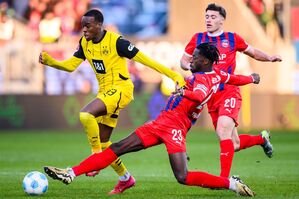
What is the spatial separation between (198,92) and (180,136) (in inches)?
21.6

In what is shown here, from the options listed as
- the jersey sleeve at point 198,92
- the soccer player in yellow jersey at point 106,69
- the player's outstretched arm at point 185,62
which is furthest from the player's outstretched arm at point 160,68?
the player's outstretched arm at point 185,62

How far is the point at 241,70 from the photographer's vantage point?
31.4 meters

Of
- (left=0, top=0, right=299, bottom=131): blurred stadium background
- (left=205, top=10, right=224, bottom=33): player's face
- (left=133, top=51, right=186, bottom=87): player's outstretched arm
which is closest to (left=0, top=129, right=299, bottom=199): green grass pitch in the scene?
(left=133, top=51, right=186, bottom=87): player's outstretched arm

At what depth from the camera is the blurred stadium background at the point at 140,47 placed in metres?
28.2

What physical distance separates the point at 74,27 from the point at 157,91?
384cm

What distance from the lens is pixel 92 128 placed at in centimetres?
1071

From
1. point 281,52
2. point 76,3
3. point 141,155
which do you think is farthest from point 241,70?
point 141,155

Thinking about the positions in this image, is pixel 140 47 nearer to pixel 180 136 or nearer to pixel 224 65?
pixel 224 65

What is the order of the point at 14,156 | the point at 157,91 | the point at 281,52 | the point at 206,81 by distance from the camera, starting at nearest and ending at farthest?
1. the point at 206,81
2. the point at 14,156
3. the point at 157,91
4. the point at 281,52

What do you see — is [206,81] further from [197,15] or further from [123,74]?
[197,15]

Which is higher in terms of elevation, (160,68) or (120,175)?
(160,68)

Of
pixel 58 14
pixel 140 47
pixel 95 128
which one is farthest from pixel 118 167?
pixel 58 14

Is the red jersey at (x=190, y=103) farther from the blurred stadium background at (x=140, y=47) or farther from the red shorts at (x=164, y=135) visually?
the blurred stadium background at (x=140, y=47)

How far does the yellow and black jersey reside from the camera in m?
11.1
